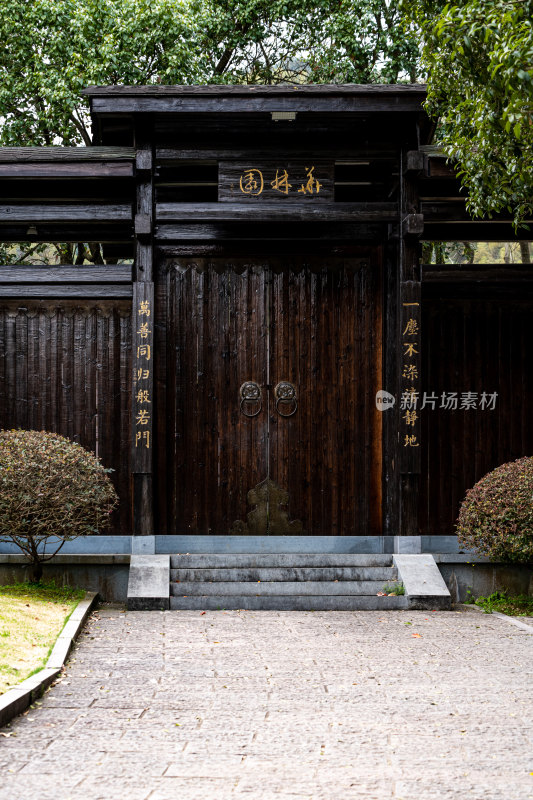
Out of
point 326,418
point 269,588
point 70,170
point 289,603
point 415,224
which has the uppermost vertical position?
point 70,170

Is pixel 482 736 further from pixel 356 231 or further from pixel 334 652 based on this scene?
pixel 356 231

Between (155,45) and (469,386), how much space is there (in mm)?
8855

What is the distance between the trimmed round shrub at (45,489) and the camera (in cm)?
798

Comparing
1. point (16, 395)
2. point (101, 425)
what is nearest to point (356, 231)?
point (101, 425)

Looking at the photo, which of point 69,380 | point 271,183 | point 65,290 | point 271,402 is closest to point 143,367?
point 69,380

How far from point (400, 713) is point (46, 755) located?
2.02 meters

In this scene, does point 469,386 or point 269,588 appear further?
point 469,386

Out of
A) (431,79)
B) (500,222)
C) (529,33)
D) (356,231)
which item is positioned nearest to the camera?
(529,33)

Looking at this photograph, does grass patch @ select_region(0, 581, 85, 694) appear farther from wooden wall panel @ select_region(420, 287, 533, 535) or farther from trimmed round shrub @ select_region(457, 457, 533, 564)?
wooden wall panel @ select_region(420, 287, 533, 535)

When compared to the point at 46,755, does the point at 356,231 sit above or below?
above

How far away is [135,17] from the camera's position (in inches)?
567

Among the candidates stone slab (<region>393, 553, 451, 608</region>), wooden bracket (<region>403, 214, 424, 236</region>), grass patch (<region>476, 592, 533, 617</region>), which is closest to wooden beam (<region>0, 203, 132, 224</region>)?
wooden bracket (<region>403, 214, 424, 236</region>)

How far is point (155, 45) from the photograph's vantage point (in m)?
14.8

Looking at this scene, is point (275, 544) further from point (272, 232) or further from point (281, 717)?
point (281, 717)
